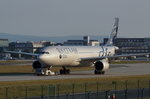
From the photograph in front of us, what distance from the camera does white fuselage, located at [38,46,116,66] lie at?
57875mm

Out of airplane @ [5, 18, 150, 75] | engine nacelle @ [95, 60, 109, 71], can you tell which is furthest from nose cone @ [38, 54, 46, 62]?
engine nacelle @ [95, 60, 109, 71]

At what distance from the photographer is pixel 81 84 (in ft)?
142

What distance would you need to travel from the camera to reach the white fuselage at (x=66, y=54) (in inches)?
2279

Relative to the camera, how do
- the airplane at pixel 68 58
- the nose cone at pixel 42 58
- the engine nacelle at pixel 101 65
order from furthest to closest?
1. the engine nacelle at pixel 101 65
2. the airplane at pixel 68 58
3. the nose cone at pixel 42 58

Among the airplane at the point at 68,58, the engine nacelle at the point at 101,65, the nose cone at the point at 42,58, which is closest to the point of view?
the nose cone at the point at 42,58

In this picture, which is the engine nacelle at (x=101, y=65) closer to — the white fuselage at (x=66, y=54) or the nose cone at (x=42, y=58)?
the white fuselage at (x=66, y=54)

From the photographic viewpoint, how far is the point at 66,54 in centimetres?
6091

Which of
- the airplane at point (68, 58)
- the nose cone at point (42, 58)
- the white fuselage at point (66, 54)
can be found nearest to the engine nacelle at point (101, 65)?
the airplane at point (68, 58)

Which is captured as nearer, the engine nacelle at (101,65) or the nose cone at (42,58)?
the nose cone at (42,58)

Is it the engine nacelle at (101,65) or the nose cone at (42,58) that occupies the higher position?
the nose cone at (42,58)

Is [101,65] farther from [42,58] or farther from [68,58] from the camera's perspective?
[42,58]

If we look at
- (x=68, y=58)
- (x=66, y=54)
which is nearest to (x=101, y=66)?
(x=68, y=58)

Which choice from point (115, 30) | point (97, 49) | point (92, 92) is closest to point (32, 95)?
point (92, 92)

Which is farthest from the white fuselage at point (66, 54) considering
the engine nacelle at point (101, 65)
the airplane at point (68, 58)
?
the engine nacelle at point (101, 65)
